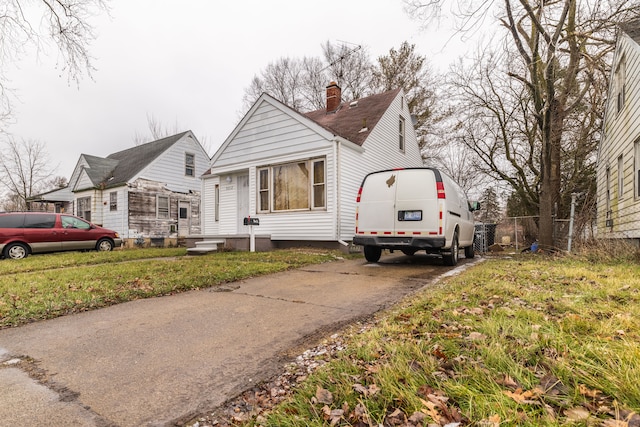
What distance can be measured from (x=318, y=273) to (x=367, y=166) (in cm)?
697

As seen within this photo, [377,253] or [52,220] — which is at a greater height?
[52,220]

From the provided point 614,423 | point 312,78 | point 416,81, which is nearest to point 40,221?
point 614,423

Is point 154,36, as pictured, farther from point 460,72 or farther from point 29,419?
point 460,72

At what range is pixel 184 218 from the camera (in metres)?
21.7

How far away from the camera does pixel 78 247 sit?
12938 mm

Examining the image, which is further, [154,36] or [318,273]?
[154,36]

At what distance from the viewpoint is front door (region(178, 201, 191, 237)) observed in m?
21.2

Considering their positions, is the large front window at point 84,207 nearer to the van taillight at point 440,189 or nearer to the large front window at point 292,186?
the large front window at point 292,186

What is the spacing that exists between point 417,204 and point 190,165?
1962 centimetres

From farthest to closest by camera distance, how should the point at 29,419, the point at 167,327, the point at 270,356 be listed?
1. the point at 167,327
2. the point at 270,356
3. the point at 29,419

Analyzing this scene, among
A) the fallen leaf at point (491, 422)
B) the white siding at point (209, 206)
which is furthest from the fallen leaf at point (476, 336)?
the white siding at point (209, 206)

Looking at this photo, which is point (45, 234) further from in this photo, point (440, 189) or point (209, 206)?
point (440, 189)

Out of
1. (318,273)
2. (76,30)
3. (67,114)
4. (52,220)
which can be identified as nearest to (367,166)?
(318,273)

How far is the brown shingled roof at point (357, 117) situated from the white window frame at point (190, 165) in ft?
36.2
